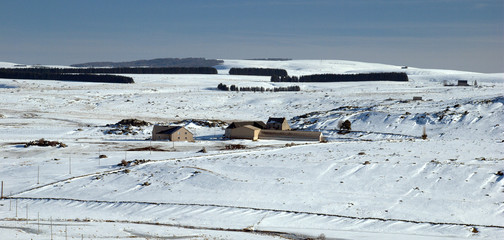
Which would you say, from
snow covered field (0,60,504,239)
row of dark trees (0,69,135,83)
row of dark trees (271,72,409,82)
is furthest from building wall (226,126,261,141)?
row of dark trees (271,72,409,82)

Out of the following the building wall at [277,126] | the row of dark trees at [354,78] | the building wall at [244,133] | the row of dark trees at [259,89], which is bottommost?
the building wall at [244,133]

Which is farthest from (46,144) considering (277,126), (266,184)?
(266,184)

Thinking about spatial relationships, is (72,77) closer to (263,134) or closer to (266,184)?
(263,134)

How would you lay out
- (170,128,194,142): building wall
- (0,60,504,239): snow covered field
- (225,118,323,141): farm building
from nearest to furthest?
Result: (0,60,504,239): snow covered field, (170,128,194,142): building wall, (225,118,323,141): farm building

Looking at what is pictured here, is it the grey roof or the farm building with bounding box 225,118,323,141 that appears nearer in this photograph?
the farm building with bounding box 225,118,323,141

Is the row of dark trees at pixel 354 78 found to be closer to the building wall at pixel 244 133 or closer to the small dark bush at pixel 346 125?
the small dark bush at pixel 346 125

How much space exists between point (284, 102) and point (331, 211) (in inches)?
3075

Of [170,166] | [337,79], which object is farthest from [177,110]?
[337,79]

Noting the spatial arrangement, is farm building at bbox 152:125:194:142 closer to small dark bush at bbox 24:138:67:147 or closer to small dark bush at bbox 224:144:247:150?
small dark bush at bbox 224:144:247:150

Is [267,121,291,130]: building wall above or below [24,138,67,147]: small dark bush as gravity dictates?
above

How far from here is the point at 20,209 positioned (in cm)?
3544

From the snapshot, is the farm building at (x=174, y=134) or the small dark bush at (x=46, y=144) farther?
the farm building at (x=174, y=134)

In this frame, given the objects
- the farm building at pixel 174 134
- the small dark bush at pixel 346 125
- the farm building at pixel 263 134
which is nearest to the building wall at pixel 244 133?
the farm building at pixel 263 134

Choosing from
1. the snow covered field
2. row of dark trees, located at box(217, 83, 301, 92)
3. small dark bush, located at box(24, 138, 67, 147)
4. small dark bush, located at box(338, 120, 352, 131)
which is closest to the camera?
the snow covered field
